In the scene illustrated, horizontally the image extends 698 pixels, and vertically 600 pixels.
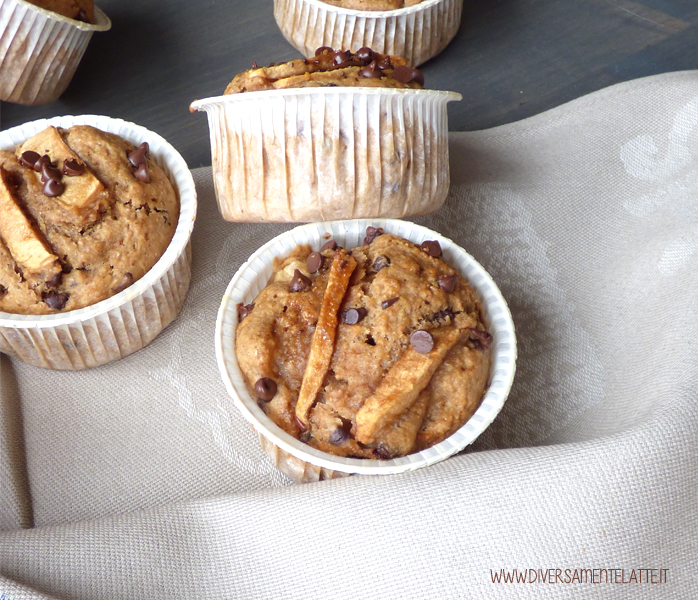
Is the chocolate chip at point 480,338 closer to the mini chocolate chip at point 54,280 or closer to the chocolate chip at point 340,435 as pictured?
the chocolate chip at point 340,435

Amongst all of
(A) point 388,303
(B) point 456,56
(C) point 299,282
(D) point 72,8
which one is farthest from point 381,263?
(D) point 72,8

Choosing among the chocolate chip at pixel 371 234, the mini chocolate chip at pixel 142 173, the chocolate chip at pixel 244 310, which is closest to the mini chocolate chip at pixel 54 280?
the mini chocolate chip at pixel 142 173

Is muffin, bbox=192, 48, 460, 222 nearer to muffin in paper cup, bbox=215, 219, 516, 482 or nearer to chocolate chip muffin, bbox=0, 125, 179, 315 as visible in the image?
muffin in paper cup, bbox=215, 219, 516, 482

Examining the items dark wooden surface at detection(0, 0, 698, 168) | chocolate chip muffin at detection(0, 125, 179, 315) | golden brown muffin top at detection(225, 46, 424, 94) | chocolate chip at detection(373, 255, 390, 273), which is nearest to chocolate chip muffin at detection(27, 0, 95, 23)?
dark wooden surface at detection(0, 0, 698, 168)

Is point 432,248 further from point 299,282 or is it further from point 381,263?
point 299,282

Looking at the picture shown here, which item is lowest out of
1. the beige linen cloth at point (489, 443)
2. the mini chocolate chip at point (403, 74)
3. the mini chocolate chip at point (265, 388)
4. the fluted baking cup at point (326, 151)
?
the beige linen cloth at point (489, 443)

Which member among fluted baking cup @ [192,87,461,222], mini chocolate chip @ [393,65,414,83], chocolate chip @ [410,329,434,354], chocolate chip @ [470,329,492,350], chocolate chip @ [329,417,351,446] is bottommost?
chocolate chip @ [329,417,351,446]

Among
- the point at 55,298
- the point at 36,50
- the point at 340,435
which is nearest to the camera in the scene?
the point at 340,435
